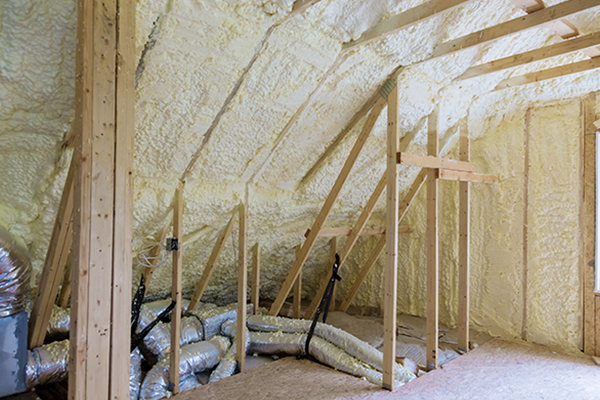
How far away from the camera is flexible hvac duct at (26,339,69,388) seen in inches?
102

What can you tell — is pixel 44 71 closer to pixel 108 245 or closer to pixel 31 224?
pixel 108 245

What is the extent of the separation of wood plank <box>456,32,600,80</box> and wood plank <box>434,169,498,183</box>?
0.77m

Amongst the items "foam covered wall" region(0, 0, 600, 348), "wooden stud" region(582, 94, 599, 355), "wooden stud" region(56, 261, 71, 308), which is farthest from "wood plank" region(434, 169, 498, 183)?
"wooden stud" region(56, 261, 71, 308)

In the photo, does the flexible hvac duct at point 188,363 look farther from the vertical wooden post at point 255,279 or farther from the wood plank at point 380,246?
the wood plank at point 380,246

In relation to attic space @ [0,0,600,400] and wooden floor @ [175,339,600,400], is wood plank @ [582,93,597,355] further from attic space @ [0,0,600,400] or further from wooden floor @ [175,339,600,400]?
wooden floor @ [175,339,600,400]

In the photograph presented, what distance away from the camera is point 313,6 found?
2.22 m

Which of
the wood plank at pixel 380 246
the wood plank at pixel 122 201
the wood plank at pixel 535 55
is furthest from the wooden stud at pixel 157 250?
the wood plank at pixel 535 55

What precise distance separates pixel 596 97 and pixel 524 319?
2107 mm

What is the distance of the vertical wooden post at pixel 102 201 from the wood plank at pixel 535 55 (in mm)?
2547

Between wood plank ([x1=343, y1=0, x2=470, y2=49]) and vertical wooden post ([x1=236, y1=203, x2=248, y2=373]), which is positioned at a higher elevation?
wood plank ([x1=343, y1=0, x2=470, y2=49])

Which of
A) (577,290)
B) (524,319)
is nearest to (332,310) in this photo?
(524,319)

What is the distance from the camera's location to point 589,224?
3590mm

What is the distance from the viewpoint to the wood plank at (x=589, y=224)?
141 inches

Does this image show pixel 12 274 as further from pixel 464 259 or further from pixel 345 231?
pixel 464 259
